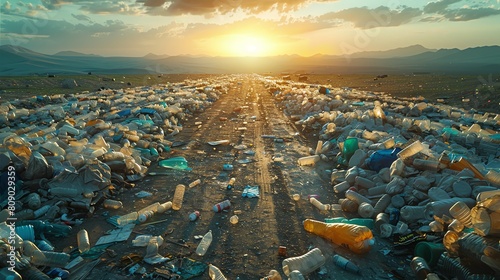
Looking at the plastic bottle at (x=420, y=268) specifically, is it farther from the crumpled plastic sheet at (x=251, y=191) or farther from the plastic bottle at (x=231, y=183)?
the plastic bottle at (x=231, y=183)

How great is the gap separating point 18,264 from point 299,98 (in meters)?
14.8

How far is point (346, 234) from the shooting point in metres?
3.90

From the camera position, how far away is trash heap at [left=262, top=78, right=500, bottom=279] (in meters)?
2.93

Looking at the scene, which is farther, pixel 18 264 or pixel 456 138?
pixel 456 138

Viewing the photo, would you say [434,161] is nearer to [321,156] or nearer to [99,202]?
[321,156]

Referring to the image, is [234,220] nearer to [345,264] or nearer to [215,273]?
[215,273]

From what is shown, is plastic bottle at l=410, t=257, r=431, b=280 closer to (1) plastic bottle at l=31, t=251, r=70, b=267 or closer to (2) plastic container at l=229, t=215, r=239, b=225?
(2) plastic container at l=229, t=215, r=239, b=225

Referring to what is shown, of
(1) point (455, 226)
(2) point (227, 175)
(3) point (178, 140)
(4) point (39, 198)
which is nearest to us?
(1) point (455, 226)

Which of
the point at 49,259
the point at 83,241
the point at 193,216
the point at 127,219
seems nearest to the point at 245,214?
the point at 193,216

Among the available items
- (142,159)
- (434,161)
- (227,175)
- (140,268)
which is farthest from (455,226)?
(142,159)

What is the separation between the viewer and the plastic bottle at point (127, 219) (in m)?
4.37

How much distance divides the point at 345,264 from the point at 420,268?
2.47 ft

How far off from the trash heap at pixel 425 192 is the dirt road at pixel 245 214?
0.30 m

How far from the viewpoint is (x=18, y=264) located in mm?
2977
